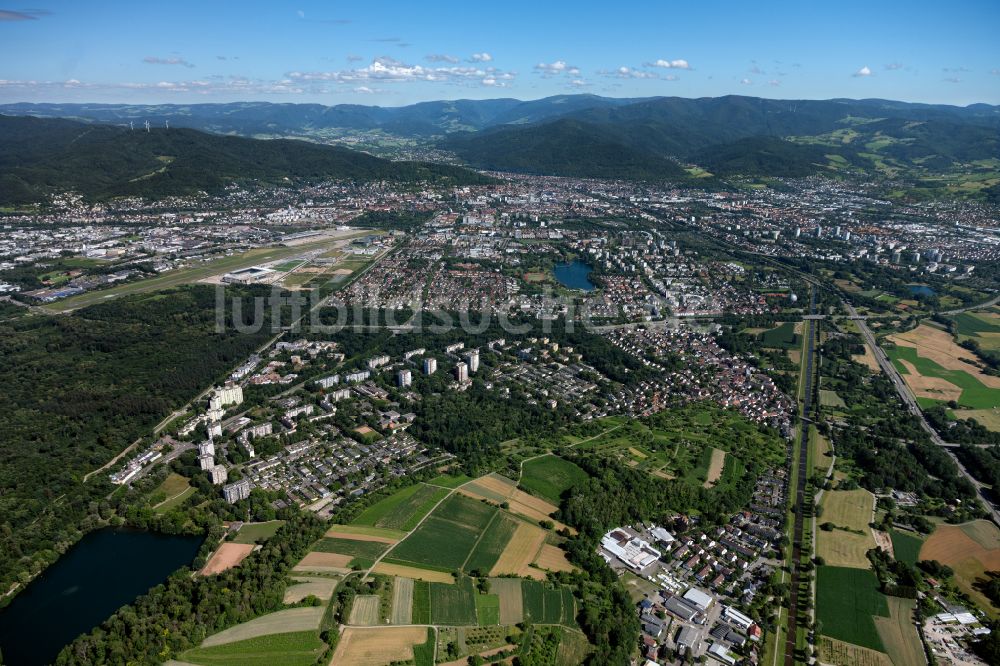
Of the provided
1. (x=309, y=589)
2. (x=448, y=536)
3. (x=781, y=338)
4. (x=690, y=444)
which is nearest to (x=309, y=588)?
(x=309, y=589)

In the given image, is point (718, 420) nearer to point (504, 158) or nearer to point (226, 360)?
point (226, 360)

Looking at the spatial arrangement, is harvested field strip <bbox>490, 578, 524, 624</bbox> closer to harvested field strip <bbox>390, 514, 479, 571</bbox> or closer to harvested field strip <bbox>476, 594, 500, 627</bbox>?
harvested field strip <bbox>476, 594, 500, 627</bbox>

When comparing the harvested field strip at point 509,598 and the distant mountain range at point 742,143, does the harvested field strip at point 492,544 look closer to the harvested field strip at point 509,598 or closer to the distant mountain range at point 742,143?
the harvested field strip at point 509,598

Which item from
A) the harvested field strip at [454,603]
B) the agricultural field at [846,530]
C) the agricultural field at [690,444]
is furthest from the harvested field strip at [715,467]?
the harvested field strip at [454,603]

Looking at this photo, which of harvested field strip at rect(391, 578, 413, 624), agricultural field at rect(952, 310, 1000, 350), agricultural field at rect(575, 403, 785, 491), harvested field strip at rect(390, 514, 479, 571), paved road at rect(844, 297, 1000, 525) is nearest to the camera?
harvested field strip at rect(391, 578, 413, 624)

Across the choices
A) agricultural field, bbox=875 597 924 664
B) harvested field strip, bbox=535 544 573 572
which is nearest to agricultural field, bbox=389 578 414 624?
harvested field strip, bbox=535 544 573 572

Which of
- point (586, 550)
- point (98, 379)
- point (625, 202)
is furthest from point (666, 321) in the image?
point (625, 202)

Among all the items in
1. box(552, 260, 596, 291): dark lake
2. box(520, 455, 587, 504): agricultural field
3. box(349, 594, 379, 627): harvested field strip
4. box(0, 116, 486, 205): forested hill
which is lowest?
box(349, 594, 379, 627): harvested field strip
